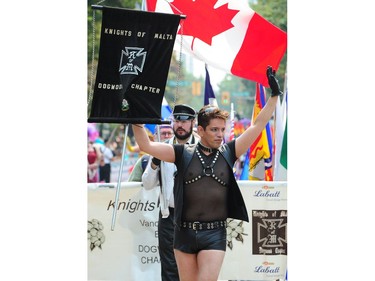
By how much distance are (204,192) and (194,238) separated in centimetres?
43

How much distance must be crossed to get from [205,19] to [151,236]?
9.70 ft

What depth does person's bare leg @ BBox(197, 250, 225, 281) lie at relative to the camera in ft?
24.7

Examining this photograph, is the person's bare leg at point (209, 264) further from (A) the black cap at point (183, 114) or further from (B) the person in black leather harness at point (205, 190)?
(A) the black cap at point (183, 114)

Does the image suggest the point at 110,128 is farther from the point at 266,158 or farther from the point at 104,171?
the point at 266,158

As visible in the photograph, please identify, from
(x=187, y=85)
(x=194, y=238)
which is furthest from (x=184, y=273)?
(x=187, y=85)

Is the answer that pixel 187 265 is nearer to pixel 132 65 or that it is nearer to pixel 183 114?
pixel 132 65

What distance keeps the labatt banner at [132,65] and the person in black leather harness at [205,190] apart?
248 mm

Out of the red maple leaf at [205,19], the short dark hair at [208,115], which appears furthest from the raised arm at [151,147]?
the red maple leaf at [205,19]

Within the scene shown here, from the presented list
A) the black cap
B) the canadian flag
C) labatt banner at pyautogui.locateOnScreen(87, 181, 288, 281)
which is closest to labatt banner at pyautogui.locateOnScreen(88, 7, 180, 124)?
the black cap

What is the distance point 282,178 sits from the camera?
1109 centimetres

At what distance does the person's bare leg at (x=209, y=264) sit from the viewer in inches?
296

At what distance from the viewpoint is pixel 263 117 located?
7730 mm

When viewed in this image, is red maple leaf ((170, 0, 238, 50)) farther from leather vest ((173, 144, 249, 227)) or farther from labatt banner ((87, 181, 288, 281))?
leather vest ((173, 144, 249, 227))

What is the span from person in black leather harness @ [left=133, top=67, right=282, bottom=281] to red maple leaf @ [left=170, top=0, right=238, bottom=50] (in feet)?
10.8
